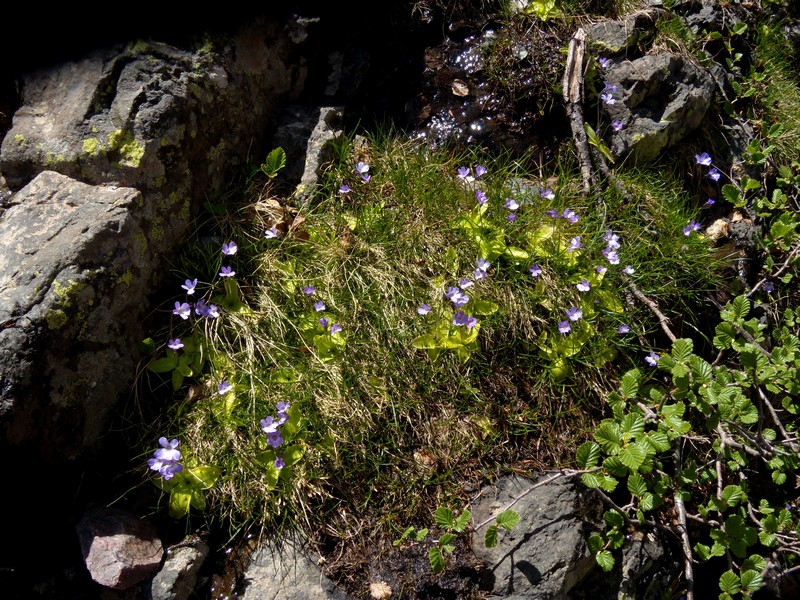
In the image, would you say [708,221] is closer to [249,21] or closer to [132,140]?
[249,21]

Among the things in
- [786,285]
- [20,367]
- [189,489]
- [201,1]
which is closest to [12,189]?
[20,367]

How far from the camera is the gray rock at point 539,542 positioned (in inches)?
100

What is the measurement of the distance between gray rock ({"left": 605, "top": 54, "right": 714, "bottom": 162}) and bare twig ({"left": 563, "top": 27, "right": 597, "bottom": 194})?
8.2 inches

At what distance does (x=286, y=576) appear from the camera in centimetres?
261

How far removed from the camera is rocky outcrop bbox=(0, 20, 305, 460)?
249 centimetres

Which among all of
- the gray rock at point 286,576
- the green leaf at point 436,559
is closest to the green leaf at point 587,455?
the green leaf at point 436,559

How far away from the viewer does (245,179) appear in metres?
3.34

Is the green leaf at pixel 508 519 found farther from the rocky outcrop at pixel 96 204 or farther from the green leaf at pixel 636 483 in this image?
the rocky outcrop at pixel 96 204

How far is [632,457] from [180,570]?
1.81 m

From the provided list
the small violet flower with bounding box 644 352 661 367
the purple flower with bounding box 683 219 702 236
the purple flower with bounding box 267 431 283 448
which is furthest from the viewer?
the purple flower with bounding box 683 219 702 236

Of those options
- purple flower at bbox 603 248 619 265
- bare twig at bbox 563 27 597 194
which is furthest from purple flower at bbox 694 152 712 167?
purple flower at bbox 603 248 619 265

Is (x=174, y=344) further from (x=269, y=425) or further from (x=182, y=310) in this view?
(x=269, y=425)

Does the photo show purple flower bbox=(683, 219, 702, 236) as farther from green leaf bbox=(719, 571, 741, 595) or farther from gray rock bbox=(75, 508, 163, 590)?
gray rock bbox=(75, 508, 163, 590)

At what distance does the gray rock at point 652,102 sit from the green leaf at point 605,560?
2082 millimetres
